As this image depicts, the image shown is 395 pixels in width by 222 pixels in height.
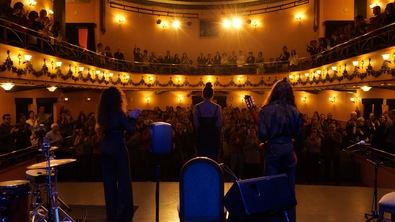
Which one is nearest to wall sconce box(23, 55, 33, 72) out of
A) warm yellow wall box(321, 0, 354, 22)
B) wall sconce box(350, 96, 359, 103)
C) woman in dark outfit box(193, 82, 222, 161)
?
woman in dark outfit box(193, 82, 222, 161)

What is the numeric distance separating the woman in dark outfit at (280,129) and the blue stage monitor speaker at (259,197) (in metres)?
0.81

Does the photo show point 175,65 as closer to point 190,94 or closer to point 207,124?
point 190,94

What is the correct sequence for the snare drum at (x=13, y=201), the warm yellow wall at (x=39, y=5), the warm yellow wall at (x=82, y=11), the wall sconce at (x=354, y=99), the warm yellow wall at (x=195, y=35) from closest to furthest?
1. the snare drum at (x=13, y=201)
2. the warm yellow wall at (x=39, y=5)
3. the wall sconce at (x=354, y=99)
4. the warm yellow wall at (x=82, y=11)
5. the warm yellow wall at (x=195, y=35)

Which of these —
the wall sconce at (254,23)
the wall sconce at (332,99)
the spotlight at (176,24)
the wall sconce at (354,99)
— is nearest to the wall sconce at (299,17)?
the wall sconce at (254,23)

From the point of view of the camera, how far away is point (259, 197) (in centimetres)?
347

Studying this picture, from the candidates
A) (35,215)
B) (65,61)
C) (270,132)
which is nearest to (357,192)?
(270,132)

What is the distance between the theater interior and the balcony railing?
0.07m

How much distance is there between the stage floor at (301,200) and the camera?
588 centimetres

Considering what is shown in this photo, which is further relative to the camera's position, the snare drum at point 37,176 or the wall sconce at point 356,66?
the wall sconce at point 356,66

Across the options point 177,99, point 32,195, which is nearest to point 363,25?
point 32,195

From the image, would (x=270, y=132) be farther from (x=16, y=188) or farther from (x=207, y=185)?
(x=16, y=188)

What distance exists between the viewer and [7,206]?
4.38m

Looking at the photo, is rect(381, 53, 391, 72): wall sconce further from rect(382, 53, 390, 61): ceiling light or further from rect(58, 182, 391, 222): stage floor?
rect(58, 182, 391, 222): stage floor

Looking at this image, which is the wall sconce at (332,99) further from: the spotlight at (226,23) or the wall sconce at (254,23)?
the spotlight at (226,23)
